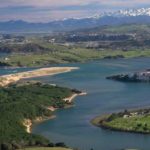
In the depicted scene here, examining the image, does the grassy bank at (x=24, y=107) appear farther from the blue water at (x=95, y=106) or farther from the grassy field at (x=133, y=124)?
the grassy field at (x=133, y=124)

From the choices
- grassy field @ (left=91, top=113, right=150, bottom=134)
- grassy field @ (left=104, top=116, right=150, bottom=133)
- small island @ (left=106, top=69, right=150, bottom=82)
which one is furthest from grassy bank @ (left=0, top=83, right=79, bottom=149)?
small island @ (left=106, top=69, right=150, bottom=82)

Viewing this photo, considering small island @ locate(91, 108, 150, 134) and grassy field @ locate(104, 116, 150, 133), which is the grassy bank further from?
grassy field @ locate(104, 116, 150, 133)

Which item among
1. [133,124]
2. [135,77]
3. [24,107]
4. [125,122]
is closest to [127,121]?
[125,122]

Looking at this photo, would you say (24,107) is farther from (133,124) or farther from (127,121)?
(133,124)

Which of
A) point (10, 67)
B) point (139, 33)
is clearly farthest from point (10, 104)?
point (139, 33)

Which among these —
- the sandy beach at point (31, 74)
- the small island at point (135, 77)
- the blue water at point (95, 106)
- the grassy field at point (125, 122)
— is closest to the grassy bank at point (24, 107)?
the blue water at point (95, 106)

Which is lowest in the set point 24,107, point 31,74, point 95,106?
point 31,74
